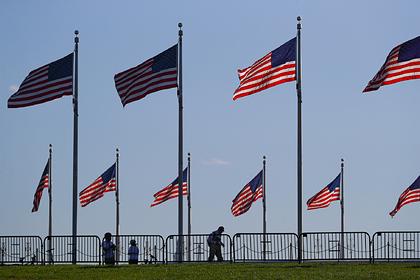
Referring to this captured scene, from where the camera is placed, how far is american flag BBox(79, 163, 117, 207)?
51438 millimetres

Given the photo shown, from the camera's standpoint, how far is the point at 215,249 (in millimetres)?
40312

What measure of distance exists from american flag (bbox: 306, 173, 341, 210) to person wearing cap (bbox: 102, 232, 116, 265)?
1581cm

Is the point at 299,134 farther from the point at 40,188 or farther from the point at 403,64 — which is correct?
the point at 40,188

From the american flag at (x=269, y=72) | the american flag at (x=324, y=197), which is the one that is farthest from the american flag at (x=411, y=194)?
the american flag at (x=269, y=72)

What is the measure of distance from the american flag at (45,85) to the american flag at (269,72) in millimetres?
7395

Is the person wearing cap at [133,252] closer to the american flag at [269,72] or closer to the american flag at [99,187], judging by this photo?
the american flag at [269,72]

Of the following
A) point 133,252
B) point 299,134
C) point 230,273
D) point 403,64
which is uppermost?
point 403,64

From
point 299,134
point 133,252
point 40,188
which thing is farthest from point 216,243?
point 40,188

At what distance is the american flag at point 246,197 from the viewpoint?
53875 mm

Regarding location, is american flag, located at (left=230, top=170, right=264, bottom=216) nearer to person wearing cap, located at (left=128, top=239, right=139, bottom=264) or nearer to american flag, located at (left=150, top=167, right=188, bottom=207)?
american flag, located at (left=150, top=167, right=188, bottom=207)

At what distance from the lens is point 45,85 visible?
139ft

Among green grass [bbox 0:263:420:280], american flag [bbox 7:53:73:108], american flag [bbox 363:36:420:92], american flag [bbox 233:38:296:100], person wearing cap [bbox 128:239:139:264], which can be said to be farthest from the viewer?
american flag [bbox 7:53:73:108]

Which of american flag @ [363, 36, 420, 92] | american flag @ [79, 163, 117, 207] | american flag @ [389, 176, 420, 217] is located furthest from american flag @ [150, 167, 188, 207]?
american flag @ [363, 36, 420, 92]

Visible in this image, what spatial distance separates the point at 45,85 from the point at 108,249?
7.02 metres
